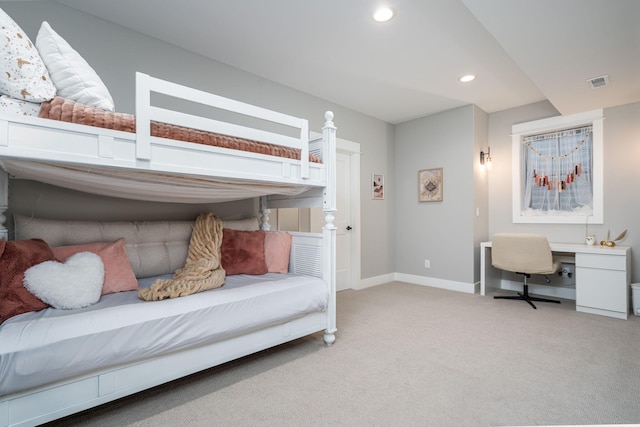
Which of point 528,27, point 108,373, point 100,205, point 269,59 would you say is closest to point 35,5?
point 100,205

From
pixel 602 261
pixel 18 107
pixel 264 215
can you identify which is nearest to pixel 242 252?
pixel 264 215

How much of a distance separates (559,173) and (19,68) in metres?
5.04

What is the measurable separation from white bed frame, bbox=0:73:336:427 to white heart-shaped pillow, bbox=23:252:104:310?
0.44 meters

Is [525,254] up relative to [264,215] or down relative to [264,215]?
down

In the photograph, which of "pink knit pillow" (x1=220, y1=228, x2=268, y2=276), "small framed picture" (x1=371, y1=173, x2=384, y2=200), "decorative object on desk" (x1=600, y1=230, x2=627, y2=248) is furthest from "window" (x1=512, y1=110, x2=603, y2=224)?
"pink knit pillow" (x1=220, y1=228, x2=268, y2=276)

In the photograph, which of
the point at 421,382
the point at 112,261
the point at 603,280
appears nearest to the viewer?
the point at 421,382

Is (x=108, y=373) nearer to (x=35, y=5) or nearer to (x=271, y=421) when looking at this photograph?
(x=271, y=421)

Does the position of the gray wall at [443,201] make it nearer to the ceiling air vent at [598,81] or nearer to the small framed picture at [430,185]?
the small framed picture at [430,185]

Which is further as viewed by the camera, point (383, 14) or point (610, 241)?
point (610, 241)

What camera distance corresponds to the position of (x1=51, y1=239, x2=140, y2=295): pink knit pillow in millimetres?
1965

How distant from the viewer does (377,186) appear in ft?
15.4

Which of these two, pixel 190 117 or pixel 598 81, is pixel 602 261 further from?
pixel 190 117

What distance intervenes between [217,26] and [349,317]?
9.14 feet

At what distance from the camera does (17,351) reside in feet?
4.05
